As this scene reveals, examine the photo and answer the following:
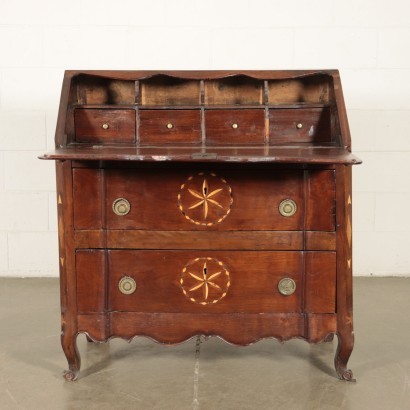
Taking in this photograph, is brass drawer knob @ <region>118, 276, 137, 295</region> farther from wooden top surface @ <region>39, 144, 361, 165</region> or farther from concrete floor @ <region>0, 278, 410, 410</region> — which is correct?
wooden top surface @ <region>39, 144, 361, 165</region>

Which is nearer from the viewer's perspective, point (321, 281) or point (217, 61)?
point (321, 281)

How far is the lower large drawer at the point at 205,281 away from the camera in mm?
2521

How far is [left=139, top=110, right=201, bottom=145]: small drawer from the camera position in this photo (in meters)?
2.86

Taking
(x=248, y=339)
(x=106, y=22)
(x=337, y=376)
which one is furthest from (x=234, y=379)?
(x=106, y=22)

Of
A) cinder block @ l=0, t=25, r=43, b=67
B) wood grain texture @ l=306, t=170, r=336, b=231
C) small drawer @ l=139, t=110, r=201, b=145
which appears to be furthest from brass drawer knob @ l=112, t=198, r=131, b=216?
cinder block @ l=0, t=25, r=43, b=67

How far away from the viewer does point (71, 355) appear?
103 inches

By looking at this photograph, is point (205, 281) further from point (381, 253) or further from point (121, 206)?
point (381, 253)

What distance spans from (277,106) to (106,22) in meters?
1.42

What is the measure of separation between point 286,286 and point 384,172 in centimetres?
163

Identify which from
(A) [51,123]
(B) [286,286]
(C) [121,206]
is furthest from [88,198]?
(A) [51,123]

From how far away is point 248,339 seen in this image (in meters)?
2.56

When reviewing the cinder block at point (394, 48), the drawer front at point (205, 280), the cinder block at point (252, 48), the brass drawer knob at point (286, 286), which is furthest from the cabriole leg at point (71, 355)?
the cinder block at point (394, 48)

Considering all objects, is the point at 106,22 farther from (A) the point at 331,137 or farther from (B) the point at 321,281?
(B) the point at 321,281

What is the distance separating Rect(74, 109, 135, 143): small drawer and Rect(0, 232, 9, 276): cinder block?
4.54 feet
